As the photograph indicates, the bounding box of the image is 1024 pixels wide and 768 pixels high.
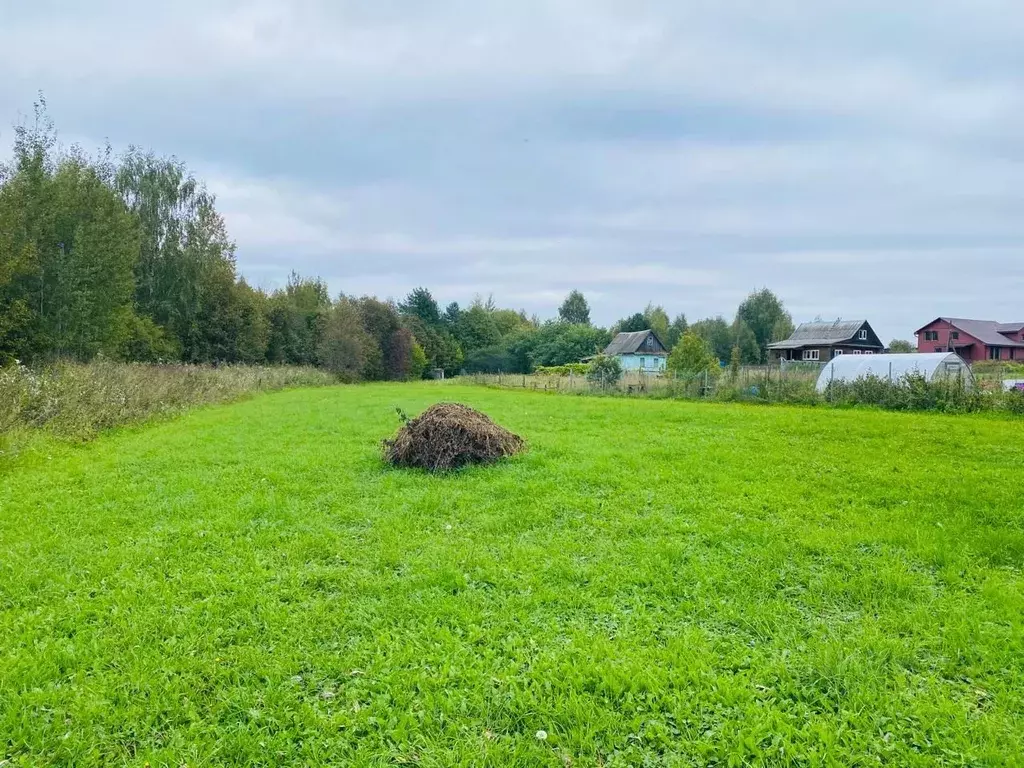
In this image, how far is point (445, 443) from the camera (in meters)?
7.47

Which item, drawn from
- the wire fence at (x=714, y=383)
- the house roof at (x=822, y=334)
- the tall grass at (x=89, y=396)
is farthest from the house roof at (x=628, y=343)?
the tall grass at (x=89, y=396)

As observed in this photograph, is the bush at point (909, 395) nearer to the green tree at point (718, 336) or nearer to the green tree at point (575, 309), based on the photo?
the green tree at point (718, 336)

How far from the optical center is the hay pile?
7.42 metres

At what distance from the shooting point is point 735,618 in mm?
3412

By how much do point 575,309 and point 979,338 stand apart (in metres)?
47.4

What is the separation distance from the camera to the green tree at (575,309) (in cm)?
8294

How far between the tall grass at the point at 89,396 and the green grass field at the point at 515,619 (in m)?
3.16

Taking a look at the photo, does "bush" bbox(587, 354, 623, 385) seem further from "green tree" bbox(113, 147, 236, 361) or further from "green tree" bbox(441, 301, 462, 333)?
"green tree" bbox(441, 301, 462, 333)

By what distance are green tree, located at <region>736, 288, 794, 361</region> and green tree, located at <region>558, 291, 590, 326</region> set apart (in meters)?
25.9

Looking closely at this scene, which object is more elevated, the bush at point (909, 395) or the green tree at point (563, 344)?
the green tree at point (563, 344)

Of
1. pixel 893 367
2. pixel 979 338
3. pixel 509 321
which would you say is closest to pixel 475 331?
pixel 509 321

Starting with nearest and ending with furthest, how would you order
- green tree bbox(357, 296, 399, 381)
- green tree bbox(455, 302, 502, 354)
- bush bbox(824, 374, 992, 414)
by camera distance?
bush bbox(824, 374, 992, 414)
green tree bbox(357, 296, 399, 381)
green tree bbox(455, 302, 502, 354)

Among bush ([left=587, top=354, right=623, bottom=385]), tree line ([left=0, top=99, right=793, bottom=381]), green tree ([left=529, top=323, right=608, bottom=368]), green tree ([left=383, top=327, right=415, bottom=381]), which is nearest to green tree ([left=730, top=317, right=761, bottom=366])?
tree line ([left=0, top=99, right=793, bottom=381])

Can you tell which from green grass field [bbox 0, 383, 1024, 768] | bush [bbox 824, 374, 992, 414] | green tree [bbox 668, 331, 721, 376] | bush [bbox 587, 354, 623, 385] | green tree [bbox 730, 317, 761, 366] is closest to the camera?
green grass field [bbox 0, 383, 1024, 768]
